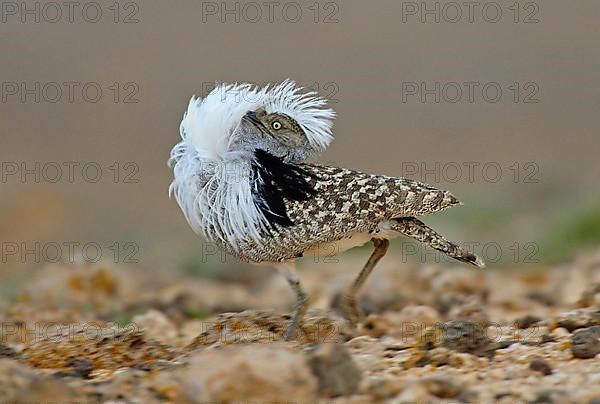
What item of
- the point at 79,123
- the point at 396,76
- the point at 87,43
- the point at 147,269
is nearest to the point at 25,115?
the point at 79,123

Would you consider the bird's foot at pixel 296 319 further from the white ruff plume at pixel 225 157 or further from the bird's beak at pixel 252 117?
the bird's beak at pixel 252 117

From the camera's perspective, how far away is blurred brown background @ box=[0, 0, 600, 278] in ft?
68.9

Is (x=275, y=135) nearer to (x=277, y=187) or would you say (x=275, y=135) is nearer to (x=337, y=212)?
(x=277, y=187)

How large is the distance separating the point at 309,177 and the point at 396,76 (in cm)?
2310

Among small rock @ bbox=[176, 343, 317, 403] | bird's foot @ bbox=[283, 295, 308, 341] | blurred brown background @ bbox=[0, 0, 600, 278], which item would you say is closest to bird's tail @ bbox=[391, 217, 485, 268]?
bird's foot @ bbox=[283, 295, 308, 341]

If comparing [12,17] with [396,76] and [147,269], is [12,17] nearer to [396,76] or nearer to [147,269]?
[396,76]

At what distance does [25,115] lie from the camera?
2953 cm

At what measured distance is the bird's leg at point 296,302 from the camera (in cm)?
643

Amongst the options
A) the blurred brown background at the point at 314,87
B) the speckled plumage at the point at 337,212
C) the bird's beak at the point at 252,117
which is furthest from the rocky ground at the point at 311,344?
the blurred brown background at the point at 314,87

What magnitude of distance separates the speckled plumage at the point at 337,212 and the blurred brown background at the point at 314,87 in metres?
9.74

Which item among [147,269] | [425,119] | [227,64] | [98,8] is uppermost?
[98,8]

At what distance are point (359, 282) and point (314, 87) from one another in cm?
1804

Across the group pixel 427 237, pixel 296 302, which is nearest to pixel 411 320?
pixel 427 237

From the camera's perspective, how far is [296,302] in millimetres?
6523
